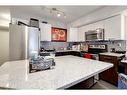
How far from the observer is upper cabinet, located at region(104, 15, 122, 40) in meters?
2.89

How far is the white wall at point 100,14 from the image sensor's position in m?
2.83

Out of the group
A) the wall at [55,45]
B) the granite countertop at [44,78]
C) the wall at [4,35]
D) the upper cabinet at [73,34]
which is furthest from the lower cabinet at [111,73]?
the wall at [4,35]

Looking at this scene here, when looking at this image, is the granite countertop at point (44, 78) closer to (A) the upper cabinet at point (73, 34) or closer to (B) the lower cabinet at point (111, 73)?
(B) the lower cabinet at point (111, 73)

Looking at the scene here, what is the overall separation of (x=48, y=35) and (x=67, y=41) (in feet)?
3.58

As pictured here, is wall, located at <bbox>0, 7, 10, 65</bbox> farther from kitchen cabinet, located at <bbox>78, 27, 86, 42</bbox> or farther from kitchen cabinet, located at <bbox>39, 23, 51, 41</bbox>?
kitchen cabinet, located at <bbox>78, 27, 86, 42</bbox>

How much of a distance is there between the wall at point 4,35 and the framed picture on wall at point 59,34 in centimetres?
193

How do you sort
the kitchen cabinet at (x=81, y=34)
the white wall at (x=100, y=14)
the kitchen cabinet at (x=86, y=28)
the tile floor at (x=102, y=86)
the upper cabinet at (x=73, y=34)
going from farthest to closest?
the upper cabinet at (x=73, y=34) < the kitchen cabinet at (x=81, y=34) < the kitchen cabinet at (x=86, y=28) < the white wall at (x=100, y=14) < the tile floor at (x=102, y=86)

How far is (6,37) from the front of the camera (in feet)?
9.91

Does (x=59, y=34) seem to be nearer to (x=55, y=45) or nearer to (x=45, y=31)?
(x=55, y=45)

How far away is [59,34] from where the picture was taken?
15.8ft

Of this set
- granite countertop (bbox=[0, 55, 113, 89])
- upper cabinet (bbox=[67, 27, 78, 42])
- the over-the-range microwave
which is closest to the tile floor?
granite countertop (bbox=[0, 55, 113, 89])

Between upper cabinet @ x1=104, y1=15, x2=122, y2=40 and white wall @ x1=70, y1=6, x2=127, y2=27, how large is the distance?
165 mm
